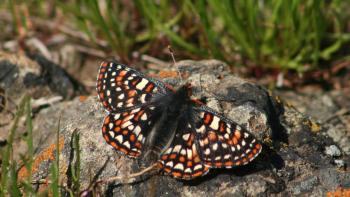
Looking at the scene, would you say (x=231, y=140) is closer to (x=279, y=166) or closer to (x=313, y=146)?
(x=279, y=166)

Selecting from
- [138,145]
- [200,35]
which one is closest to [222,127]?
[138,145]

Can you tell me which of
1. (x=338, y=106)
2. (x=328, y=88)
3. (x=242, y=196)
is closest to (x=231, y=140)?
(x=242, y=196)

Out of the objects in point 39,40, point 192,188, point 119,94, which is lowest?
point 39,40

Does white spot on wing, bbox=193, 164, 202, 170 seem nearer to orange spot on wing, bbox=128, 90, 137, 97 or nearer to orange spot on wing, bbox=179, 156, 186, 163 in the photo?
orange spot on wing, bbox=179, 156, 186, 163

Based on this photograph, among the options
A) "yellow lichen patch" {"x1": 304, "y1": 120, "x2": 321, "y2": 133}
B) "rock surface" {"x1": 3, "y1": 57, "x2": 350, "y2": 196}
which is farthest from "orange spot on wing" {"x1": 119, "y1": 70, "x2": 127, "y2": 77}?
"yellow lichen patch" {"x1": 304, "y1": 120, "x2": 321, "y2": 133}

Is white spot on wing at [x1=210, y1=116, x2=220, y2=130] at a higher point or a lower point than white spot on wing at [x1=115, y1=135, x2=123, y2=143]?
higher

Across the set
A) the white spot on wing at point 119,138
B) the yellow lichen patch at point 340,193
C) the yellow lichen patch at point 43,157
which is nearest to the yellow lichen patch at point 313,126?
the yellow lichen patch at point 340,193

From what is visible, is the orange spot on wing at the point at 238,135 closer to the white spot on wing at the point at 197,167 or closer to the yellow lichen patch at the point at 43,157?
the white spot on wing at the point at 197,167
